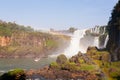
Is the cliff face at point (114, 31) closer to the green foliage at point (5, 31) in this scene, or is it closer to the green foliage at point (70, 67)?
the green foliage at point (70, 67)

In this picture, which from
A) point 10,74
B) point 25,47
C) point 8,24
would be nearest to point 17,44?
point 25,47

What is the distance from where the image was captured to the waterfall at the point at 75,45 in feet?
526

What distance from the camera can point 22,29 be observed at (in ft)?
611

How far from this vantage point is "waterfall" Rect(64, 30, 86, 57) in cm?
16036

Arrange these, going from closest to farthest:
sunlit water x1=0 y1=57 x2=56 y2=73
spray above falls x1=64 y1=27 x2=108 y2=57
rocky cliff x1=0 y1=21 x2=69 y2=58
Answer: sunlit water x1=0 y1=57 x2=56 y2=73 < spray above falls x1=64 y1=27 x2=108 y2=57 < rocky cliff x1=0 y1=21 x2=69 y2=58

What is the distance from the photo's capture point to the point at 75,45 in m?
168

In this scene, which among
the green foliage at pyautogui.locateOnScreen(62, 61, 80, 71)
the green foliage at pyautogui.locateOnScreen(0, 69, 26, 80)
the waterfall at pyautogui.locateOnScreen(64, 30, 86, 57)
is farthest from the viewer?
the waterfall at pyautogui.locateOnScreen(64, 30, 86, 57)

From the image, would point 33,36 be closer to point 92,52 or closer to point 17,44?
point 17,44

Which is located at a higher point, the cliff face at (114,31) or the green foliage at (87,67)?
the cliff face at (114,31)

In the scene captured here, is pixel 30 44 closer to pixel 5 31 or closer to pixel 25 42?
pixel 25 42

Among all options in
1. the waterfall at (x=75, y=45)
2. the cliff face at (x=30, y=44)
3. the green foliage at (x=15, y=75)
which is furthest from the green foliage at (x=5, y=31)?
the green foliage at (x=15, y=75)

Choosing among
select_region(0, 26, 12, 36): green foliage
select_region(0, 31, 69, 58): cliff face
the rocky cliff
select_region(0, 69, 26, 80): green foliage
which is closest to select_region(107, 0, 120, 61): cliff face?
select_region(0, 69, 26, 80): green foliage

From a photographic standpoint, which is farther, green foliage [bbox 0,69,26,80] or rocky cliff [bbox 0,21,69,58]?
rocky cliff [bbox 0,21,69,58]

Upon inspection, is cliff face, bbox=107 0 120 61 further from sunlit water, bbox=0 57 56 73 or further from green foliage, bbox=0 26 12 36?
green foliage, bbox=0 26 12 36
